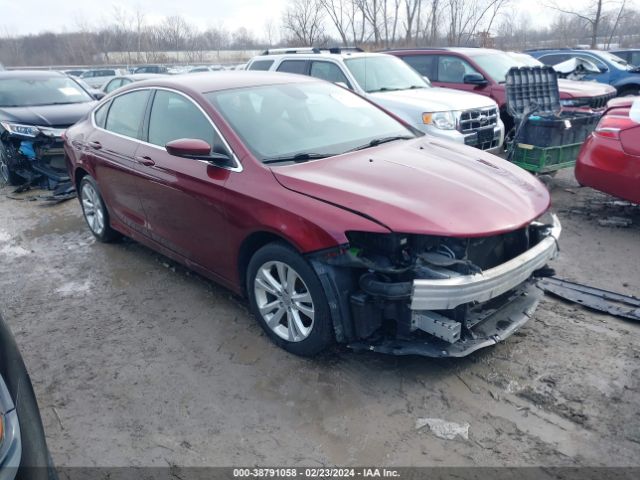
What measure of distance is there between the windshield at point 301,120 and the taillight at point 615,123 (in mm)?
2357

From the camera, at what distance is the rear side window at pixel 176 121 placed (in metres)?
3.80

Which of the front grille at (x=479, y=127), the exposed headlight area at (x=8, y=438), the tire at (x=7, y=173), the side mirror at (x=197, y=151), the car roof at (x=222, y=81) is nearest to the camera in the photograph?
the exposed headlight area at (x=8, y=438)

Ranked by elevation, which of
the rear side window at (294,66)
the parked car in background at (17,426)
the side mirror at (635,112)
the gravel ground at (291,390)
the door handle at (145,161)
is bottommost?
the gravel ground at (291,390)

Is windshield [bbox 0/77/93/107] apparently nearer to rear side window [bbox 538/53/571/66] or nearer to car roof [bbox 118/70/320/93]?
car roof [bbox 118/70/320/93]

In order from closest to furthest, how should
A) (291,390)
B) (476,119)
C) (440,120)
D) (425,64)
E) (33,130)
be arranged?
(291,390)
(440,120)
(476,119)
(33,130)
(425,64)

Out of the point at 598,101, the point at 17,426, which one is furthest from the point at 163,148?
the point at 598,101

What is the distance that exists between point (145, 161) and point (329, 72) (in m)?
4.66

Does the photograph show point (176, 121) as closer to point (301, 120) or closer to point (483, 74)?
point (301, 120)

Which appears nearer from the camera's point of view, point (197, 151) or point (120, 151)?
point (197, 151)

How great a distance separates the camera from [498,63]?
9.66 metres

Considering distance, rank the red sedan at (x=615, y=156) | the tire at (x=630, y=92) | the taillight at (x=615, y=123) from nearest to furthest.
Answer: the red sedan at (x=615, y=156)
the taillight at (x=615, y=123)
the tire at (x=630, y=92)

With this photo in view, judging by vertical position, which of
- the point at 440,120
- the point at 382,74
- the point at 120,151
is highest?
the point at 382,74

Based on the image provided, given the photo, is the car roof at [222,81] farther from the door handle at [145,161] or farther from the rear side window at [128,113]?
the door handle at [145,161]

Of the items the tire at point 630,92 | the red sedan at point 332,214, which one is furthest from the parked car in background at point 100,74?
the red sedan at point 332,214
